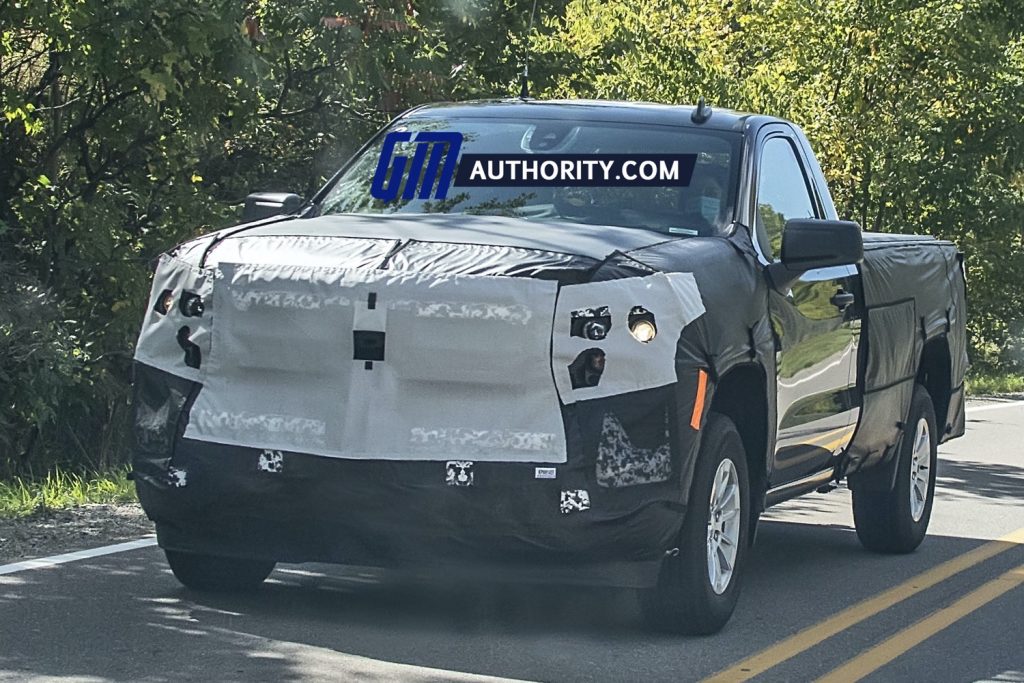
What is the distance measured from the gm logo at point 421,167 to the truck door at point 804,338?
1307 millimetres

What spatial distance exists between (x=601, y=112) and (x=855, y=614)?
2.39 meters

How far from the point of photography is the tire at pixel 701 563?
22.6 ft

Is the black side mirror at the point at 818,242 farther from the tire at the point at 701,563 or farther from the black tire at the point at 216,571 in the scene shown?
the black tire at the point at 216,571

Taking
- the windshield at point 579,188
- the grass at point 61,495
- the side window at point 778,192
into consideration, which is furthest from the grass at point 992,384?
the windshield at point 579,188

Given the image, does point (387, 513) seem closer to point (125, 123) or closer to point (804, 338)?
point (804, 338)

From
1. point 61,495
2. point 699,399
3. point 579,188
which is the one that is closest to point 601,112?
point 579,188

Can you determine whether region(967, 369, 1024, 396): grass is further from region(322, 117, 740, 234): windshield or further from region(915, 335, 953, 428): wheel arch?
region(322, 117, 740, 234): windshield

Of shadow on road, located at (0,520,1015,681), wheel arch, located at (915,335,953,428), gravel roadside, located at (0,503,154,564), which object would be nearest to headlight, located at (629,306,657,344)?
shadow on road, located at (0,520,1015,681)

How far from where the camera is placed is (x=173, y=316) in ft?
22.7

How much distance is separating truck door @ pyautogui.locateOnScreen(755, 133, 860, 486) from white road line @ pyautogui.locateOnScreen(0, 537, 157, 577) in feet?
9.25

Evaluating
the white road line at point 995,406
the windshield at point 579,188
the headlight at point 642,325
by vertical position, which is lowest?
the white road line at point 995,406

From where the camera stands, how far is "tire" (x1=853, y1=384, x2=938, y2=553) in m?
9.66

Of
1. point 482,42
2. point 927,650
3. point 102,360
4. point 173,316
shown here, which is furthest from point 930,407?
point 102,360

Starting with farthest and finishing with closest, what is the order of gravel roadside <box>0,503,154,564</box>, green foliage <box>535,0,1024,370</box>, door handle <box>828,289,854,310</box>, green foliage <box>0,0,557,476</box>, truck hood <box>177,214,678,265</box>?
green foliage <box>535,0,1024,370</box>
green foliage <box>0,0,557,476</box>
door handle <box>828,289,854,310</box>
gravel roadside <box>0,503,154,564</box>
truck hood <box>177,214,678,265</box>
